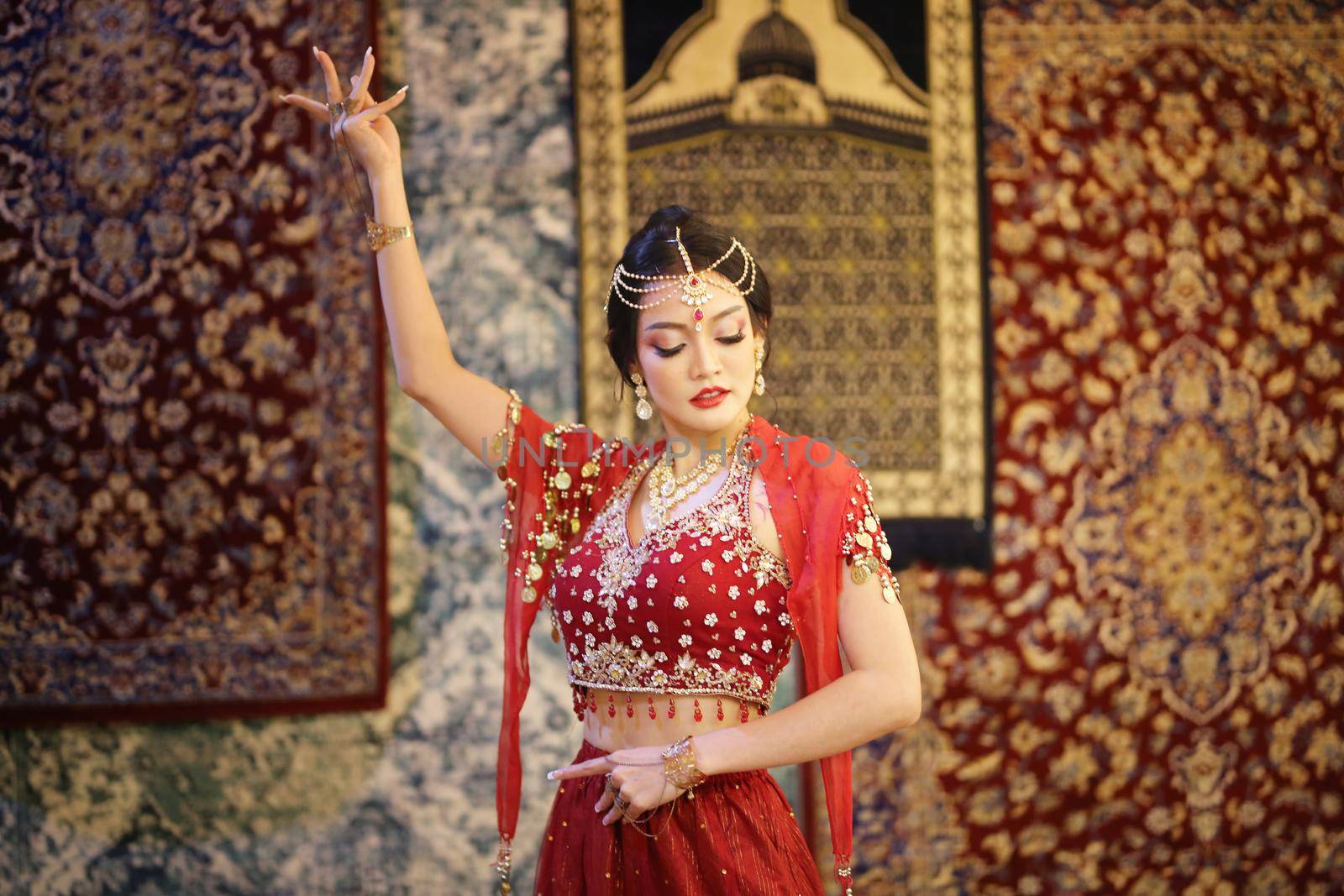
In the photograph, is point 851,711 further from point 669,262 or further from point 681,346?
point 669,262

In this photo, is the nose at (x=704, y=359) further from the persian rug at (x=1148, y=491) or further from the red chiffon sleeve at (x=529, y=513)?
the persian rug at (x=1148, y=491)

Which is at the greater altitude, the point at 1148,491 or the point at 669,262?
the point at 669,262

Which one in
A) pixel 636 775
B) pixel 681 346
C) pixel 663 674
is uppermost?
pixel 681 346

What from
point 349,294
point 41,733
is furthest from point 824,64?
point 41,733

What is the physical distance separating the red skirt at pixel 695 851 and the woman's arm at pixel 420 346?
0.57 m

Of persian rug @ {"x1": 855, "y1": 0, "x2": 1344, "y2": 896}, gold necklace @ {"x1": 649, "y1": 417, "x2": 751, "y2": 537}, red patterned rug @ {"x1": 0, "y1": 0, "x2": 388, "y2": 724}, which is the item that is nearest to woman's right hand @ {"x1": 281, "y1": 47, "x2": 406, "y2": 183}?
gold necklace @ {"x1": 649, "y1": 417, "x2": 751, "y2": 537}

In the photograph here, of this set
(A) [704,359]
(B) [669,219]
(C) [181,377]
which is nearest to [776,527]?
(A) [704,359]

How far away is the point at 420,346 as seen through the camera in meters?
1.72

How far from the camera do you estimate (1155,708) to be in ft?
10.3

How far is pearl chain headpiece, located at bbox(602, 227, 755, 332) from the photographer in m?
1.61

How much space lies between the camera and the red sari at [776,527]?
1515mm

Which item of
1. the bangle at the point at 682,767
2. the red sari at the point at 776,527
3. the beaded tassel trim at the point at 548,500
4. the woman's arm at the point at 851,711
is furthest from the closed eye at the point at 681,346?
the bangle at the point at 682,767

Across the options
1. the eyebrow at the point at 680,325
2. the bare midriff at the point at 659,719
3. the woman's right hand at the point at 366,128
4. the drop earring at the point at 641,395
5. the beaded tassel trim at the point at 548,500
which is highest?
the woman's right hand at the point at 366,128

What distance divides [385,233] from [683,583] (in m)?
0.68
